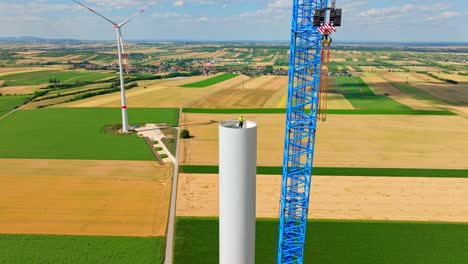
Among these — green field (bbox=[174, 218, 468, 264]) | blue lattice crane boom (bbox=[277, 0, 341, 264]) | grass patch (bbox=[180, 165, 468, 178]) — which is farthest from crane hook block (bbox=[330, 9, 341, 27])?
grass patch (bbox=[180, 165, 468, 178])

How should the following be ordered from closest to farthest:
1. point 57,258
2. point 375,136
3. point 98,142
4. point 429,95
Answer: point 57,258
point 98,142
point 375,136
point 429,95

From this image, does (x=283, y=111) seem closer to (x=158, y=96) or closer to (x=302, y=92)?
(x=158, y=96)

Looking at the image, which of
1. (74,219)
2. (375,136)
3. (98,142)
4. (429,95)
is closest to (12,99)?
(98,142)

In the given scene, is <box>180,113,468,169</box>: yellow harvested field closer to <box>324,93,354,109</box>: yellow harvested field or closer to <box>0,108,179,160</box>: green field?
<box>0,108,179,160</box>: green field

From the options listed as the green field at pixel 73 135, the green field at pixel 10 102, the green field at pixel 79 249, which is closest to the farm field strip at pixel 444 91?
the green field at pixel 73 135

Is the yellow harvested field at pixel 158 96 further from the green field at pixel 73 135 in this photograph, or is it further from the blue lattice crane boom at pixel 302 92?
the blue lattice crane boom at pixel 302 92

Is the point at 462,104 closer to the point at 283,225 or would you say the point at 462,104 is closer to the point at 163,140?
the point at 163,140
